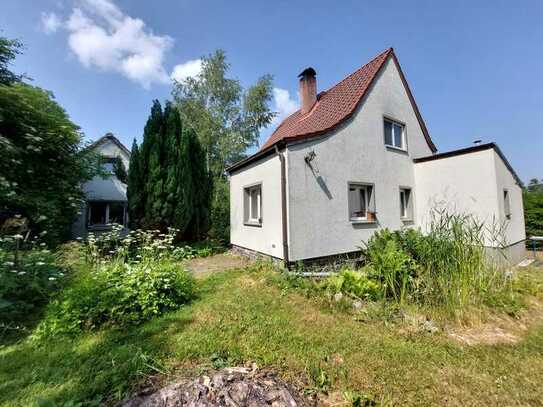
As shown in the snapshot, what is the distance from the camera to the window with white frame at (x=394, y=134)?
31.7 ft

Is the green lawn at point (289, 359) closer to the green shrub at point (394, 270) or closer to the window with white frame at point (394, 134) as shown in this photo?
the green shrub at point (394, 270)

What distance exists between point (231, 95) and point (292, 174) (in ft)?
48.6

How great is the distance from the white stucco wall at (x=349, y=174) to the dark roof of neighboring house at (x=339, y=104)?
32 centimetres

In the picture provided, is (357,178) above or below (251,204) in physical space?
above

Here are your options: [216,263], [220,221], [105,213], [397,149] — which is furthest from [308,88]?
[105,213]

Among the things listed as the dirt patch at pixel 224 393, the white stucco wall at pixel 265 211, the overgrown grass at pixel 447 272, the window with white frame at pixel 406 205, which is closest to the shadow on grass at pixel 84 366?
the dirt patch at pixel 224 393

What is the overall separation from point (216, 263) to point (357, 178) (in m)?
5.72

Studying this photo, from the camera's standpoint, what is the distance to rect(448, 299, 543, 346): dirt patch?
3.44 metres

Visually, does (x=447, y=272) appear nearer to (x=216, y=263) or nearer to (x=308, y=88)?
(x=216, y=263)

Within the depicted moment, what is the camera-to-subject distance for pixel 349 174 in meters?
7.70

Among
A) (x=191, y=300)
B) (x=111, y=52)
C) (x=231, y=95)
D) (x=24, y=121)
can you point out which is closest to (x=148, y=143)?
(x=111, y=52)

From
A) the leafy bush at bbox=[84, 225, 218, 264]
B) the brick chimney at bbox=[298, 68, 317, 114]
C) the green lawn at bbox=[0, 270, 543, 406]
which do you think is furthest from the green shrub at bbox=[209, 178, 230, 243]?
the green lawn at bbox=[0, 270, 543, 406]

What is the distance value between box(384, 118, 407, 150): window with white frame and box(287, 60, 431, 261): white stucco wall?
25 centimetres

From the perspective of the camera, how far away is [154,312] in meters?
3.85
